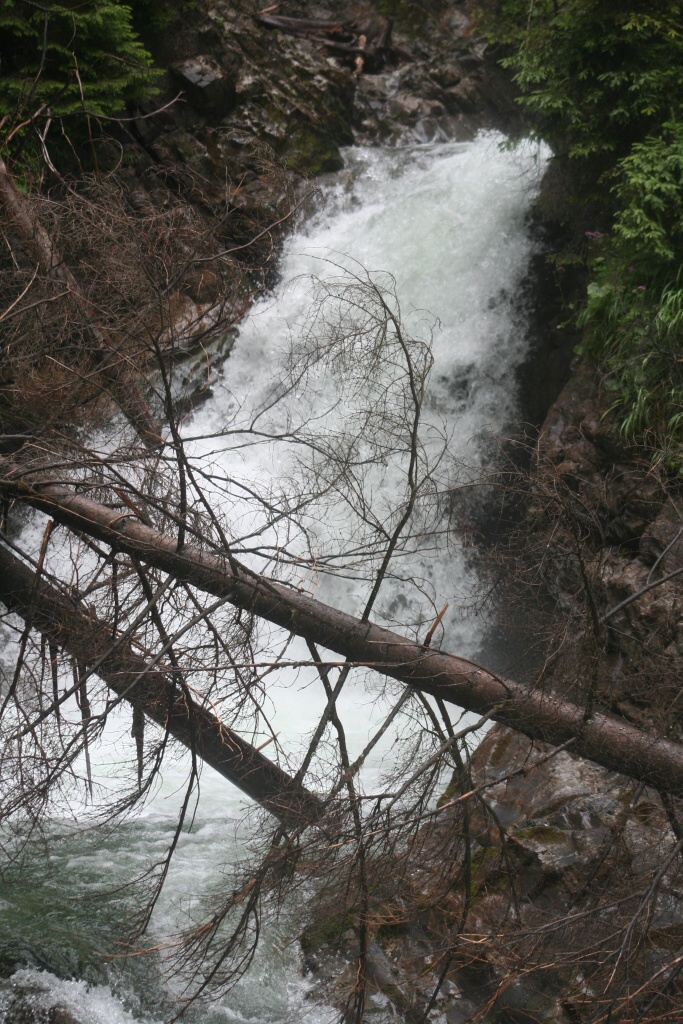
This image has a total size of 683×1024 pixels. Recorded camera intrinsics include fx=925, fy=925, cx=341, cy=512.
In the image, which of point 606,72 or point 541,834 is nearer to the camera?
point 541,834

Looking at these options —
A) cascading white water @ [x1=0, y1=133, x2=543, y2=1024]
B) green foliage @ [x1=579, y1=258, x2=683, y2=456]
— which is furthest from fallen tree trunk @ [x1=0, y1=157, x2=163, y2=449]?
green foliage @ [x1=579, y1=258, x2=683, y2=456]

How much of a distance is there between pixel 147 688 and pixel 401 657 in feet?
3.63

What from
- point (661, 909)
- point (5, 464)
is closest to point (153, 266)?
point (5, 464)

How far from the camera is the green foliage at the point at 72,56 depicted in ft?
26.9

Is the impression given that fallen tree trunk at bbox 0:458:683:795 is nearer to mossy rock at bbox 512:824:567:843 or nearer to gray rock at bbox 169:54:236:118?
mossy rock at bbox 512:824:567:843

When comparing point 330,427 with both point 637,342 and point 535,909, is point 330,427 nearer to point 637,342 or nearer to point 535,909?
point 637,342

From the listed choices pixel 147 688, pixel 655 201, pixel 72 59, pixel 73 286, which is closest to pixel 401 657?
pixel 147 688

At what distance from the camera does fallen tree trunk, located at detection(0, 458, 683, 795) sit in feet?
12.4

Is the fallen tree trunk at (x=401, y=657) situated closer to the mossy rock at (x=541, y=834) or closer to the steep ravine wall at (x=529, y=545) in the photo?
the steep ravine wall at (x=529, y=545)

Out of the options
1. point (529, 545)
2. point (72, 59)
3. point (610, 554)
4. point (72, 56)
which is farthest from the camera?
point (72, 59)

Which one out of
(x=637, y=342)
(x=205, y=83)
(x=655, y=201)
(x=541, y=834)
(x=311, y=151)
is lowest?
(x=541, y=834)

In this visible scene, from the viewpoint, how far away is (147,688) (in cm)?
400

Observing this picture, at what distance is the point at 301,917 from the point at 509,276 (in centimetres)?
729

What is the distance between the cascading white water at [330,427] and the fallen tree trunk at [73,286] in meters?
0.50
